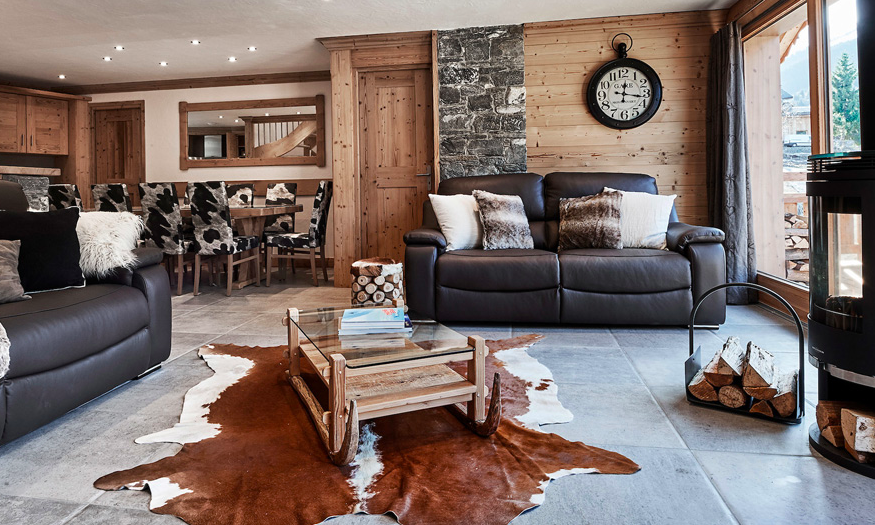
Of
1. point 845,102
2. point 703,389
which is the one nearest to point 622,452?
point 703,389

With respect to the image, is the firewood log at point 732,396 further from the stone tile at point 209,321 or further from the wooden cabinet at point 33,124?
the wooden cabinet at point 33,124

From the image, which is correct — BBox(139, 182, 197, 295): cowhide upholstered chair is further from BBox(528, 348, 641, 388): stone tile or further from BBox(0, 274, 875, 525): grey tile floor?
BBox(528, 348, 641, 388): stone tile

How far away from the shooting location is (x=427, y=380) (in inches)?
75.0

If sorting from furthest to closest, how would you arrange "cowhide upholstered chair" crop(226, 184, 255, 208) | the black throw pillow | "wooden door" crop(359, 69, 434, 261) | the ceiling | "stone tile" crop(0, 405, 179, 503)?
1. "cowhide upholstered chair" crop(226, 184, 255, 208)
2. "wooden door" crop(359, 69, 434, 261)
3. the ceiling
4. the black throw pillow
5. "stone tile" crop(0, 405, 179, 503)

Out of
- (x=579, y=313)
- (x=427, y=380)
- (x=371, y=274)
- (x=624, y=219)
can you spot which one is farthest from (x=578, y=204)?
(x=427, y=380)

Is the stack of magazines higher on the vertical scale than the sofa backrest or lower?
lower

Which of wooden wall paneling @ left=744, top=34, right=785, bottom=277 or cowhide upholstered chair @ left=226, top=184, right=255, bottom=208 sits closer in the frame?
wooden wall paneling @ left=744, top=34, right=785, bottom=277

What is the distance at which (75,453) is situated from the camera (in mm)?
1699

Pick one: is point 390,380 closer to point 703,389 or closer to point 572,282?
point 703,389

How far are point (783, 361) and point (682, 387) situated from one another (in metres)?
0.71

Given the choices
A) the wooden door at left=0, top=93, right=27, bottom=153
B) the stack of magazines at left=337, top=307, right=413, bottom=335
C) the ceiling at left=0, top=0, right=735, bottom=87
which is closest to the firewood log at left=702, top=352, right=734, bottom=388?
the stack of magazines at left=337, top=307, right=413, bottom=335

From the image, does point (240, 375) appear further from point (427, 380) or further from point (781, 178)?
point (781, 178)

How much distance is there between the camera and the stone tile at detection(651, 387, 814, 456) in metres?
1.69

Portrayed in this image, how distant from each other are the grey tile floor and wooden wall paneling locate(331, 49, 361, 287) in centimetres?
258
